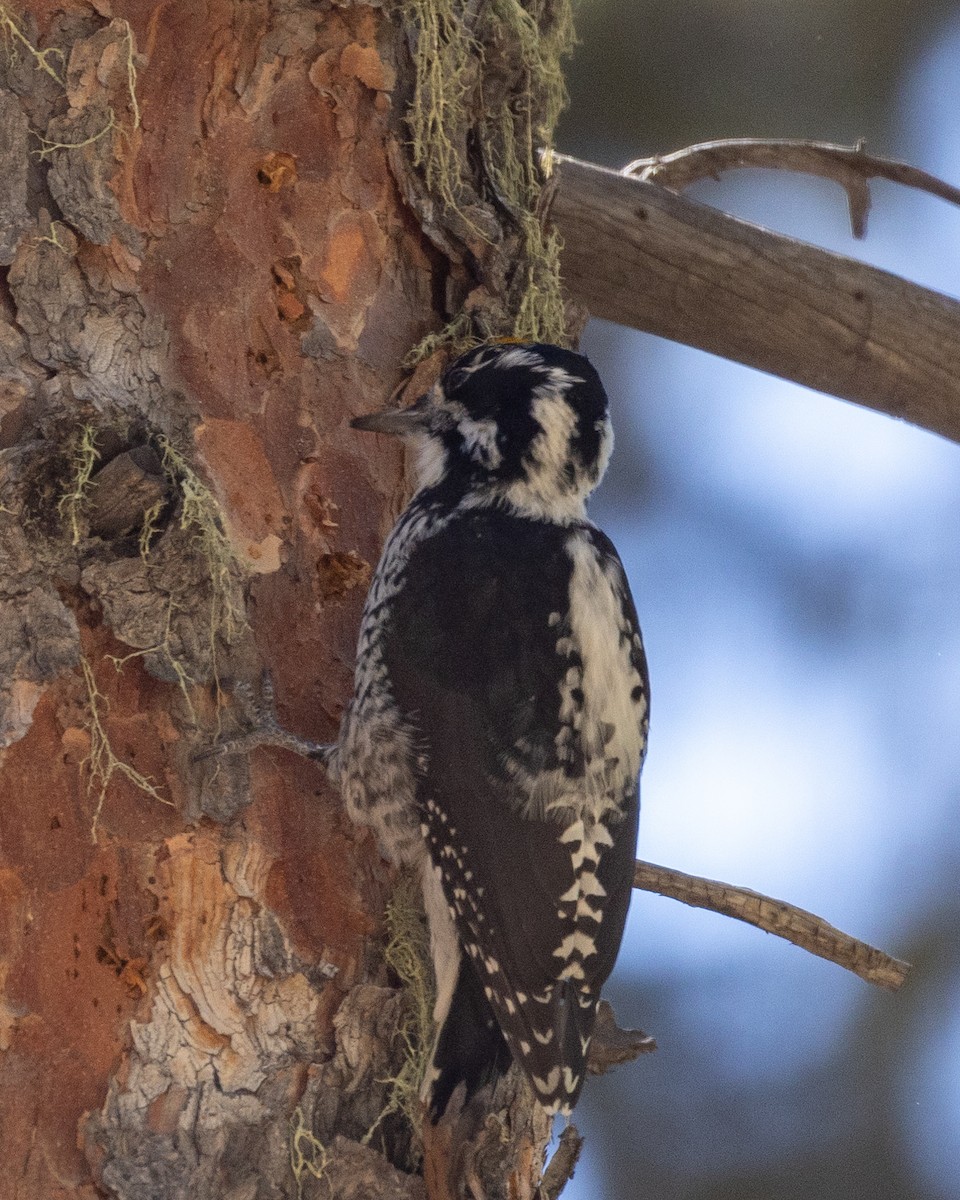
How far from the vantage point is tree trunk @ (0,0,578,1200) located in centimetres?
233

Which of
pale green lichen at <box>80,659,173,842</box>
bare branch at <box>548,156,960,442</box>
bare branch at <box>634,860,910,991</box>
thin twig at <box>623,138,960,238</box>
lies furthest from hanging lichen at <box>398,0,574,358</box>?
bare branch at <box>634,860,910,991</box>

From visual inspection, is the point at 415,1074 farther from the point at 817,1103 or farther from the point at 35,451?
the point at 817,1103

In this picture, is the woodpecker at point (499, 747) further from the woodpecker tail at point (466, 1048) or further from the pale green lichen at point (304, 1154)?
the pale green lichen at point (304, 1154)

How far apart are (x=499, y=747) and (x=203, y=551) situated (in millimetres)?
614

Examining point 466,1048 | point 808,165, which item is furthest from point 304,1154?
point 808,165

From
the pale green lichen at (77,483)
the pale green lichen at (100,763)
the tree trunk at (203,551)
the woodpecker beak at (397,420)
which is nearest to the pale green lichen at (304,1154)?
the tree trunk at (203,551)

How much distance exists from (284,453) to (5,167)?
629 millimetres

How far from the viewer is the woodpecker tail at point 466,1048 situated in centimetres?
249

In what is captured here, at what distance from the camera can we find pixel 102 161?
8.45ft

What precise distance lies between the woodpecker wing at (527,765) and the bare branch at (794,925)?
128 millimetres

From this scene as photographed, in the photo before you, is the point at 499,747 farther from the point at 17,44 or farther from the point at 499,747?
the point at 17,44

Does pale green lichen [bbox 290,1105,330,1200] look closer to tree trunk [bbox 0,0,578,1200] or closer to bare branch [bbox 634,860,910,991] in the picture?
tree trunk [bbox 0,0,578,1200]

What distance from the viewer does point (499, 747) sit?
2715mm

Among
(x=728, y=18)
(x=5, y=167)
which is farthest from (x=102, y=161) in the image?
(x=728, y=18)
